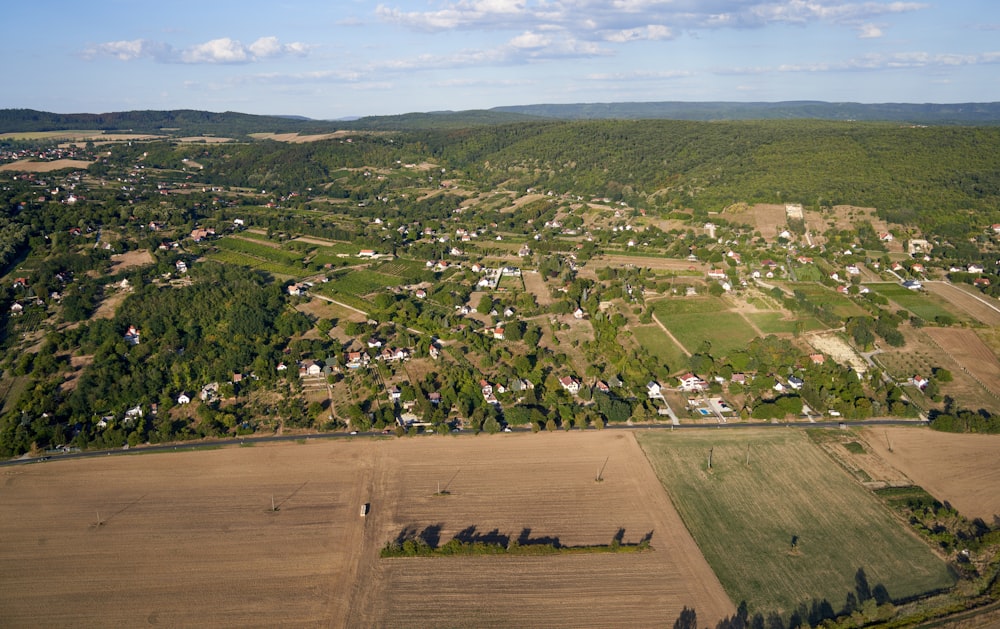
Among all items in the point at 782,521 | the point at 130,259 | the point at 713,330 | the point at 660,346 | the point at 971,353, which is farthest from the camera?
the point at 130,259

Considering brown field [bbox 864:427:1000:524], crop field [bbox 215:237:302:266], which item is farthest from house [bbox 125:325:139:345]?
brown field [bbox 864:427:1000:524]

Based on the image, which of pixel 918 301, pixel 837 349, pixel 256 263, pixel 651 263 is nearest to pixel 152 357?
pixel 256 263

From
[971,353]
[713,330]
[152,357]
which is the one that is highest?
[152,357]

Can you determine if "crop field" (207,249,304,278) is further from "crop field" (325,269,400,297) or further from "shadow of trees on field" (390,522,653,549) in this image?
"shadow of trees on field" (390,522,653,549)

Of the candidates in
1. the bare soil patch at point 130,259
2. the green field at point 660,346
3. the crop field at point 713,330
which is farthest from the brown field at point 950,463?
the bare soil patch at point 130,259

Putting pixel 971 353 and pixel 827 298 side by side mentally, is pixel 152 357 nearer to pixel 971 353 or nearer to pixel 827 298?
pixel 827 298

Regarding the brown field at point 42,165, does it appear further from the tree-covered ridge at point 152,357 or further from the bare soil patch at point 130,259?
the tree-covered ridge at point 152,357
